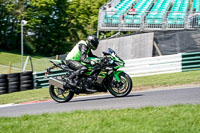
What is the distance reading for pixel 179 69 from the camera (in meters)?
15.8

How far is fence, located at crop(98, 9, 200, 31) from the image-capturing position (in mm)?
19438

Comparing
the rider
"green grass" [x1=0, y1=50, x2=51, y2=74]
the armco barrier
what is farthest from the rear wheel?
the armco barrier

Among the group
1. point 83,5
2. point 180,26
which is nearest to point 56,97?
point 180,26

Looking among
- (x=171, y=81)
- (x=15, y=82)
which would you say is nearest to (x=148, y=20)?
(x=171, y=81)

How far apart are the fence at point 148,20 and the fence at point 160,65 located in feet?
13.2

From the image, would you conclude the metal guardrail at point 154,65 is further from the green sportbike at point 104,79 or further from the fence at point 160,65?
the green sportbike at point 104,79

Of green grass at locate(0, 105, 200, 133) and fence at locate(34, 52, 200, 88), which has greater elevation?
fence at locate(34, 52, 200, 88)

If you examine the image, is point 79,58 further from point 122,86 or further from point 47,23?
point 47,23

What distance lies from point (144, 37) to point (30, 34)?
32365mm

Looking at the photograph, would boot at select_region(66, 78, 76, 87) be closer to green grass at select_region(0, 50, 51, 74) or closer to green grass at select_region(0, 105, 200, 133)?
green grass at select_region(0, 105, 200, 133)

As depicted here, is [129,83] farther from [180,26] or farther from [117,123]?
[180,26]

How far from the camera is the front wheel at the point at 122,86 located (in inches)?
350

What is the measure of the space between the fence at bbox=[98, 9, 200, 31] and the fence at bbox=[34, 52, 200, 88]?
402 cm

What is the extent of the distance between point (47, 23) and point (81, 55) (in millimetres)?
40038
